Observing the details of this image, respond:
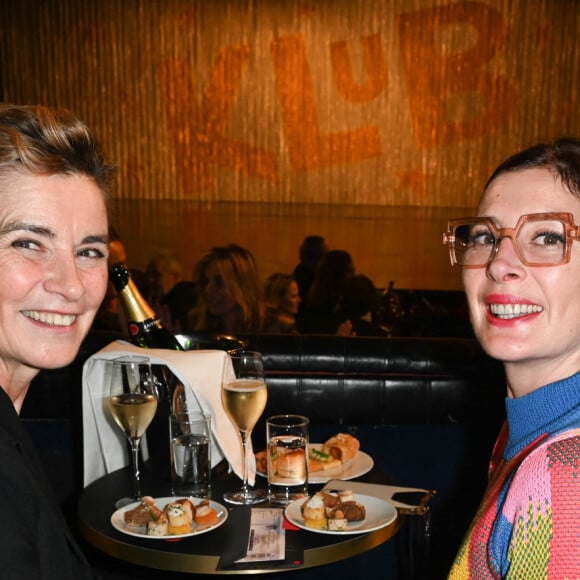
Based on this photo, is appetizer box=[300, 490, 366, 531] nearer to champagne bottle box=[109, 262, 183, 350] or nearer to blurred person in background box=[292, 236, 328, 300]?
champagne bottle box=[109, 262, 183, 350]

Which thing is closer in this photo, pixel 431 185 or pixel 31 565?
pixel 31 565

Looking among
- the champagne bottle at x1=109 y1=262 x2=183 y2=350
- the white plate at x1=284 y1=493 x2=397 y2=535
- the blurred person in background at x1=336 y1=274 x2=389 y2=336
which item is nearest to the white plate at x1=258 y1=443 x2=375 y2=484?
the white plate at x1=284 y1=493 x2=397 y2=535

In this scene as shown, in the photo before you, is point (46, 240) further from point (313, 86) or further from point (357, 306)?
point (313, 86)

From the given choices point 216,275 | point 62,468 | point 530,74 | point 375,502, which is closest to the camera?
point 375,502

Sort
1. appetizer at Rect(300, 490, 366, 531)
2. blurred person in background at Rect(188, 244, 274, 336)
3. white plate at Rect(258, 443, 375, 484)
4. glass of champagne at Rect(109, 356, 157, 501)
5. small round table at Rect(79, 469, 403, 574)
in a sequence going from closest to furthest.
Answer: small round table at Rect(79, 469, 403, 574), appetizer at Rect(300, 490, 366, 531), glass of champagne at Rect(109, 356, 157, 501), white plate at Rect(258, 443, 375, 484), blurred person in background at Rect(188, 244, 274, 336)

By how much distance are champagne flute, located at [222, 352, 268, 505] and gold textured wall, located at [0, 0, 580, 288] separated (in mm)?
11368

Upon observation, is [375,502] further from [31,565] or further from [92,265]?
[31,565]

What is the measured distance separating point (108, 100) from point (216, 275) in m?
10.9

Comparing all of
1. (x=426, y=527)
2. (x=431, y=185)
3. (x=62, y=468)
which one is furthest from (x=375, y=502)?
(x=431, y=185)

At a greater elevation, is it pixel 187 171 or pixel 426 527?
pixel 187 171

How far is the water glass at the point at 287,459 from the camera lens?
5.88 ft

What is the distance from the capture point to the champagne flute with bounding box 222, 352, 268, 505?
1.75 meters

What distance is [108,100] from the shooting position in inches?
551

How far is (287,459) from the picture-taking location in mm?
1801
